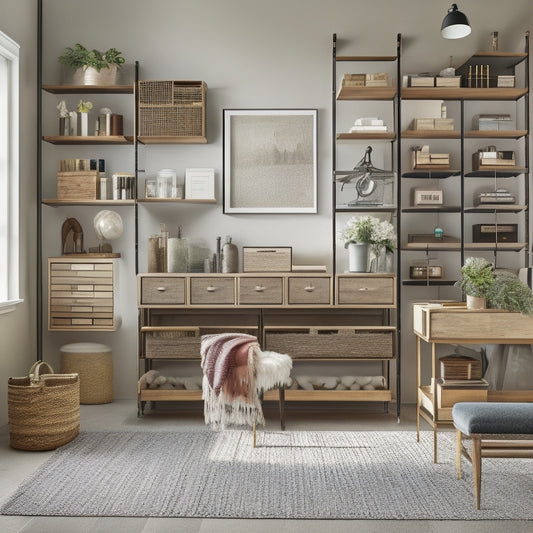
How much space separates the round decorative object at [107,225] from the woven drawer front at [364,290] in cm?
176

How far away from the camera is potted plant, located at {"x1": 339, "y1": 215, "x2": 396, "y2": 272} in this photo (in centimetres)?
504

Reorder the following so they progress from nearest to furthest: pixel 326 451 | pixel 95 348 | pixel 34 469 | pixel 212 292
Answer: pixel 34 469
pixel 326 451
pixel 212 292
pixel 95 348

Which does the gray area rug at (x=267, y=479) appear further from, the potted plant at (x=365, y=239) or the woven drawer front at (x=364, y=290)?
the potted plant at (x=365, y=239)

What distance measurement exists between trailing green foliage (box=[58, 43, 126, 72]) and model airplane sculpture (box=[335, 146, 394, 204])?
1.96 metres

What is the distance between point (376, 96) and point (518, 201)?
1.39m

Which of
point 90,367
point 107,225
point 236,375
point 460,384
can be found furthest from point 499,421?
point 107,225

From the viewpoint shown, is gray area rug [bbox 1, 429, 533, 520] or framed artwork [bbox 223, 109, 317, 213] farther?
framed artwork [bbox 223, 109, 317, 213]

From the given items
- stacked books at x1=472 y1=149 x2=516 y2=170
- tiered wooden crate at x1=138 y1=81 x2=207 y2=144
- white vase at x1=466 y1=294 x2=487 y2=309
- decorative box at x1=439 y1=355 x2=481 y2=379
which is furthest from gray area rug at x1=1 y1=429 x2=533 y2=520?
tiered wooden crate at x1=138 y1=81 x2=207 y2=144

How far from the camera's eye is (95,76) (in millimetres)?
5352

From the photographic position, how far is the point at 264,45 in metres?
5.56

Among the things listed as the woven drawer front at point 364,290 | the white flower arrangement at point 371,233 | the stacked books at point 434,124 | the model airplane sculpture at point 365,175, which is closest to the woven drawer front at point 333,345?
the woven drawer front at point 364,290

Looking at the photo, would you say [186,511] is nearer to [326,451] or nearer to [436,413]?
[326,451]

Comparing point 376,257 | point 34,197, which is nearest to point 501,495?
point 376,257

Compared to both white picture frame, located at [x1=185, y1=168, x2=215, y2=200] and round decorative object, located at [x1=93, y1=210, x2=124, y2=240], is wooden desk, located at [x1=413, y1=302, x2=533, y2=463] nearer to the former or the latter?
white picture frame, located at [x1=185, y1=168, x2=215, y2=200]
